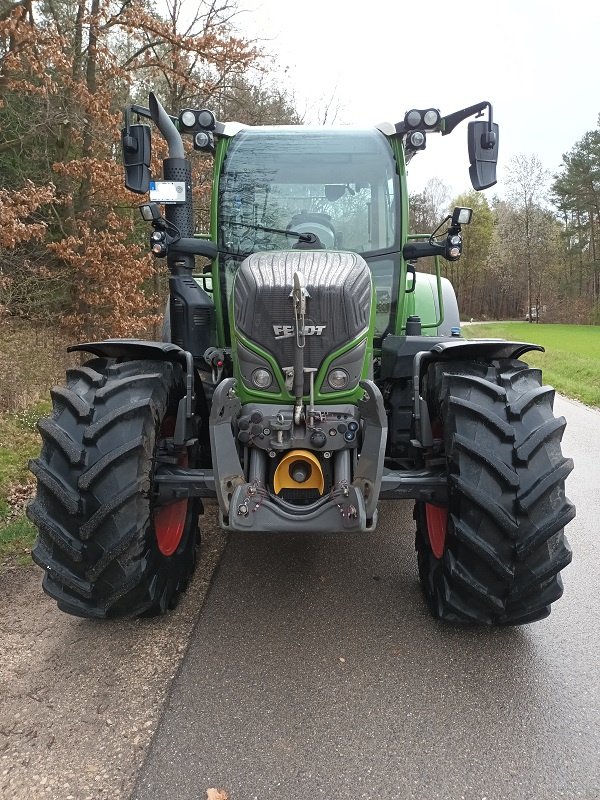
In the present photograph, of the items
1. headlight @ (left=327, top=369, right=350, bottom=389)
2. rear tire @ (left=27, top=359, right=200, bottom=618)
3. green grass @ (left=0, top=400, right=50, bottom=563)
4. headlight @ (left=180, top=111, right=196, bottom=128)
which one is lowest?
green grass @ (left=0, top=400, right=50, bottom=563)

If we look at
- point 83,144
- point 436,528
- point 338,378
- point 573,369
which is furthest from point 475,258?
point 338,378

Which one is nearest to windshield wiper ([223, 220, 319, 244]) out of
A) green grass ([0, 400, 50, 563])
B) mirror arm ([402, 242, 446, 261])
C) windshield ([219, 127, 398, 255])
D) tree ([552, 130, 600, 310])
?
windshield ([219, 127, 398, 255])

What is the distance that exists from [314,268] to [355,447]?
0.86 meters

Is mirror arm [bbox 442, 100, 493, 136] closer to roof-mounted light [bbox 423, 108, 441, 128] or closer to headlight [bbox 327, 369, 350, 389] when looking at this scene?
roof-mounted light [bbox 423, 108, 441, 128]

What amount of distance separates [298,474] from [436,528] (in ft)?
2.86

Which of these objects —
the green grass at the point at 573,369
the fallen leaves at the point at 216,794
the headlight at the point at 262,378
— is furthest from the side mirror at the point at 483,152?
the green grass at the point at 573,369

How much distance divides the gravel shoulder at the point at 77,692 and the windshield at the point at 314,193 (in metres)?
2.24

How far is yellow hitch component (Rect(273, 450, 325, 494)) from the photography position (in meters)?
2.86

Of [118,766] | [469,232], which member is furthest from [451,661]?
[469,232]

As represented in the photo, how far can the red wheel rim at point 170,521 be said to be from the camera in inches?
128

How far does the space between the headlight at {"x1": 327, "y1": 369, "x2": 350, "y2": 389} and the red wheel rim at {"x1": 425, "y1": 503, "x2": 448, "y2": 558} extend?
839 millimetres

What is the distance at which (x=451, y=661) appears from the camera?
279 cm

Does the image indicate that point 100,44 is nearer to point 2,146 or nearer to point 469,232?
point 2,146

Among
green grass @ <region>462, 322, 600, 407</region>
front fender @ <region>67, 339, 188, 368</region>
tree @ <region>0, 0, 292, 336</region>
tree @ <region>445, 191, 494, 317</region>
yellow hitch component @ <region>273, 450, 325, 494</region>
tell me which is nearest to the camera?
yellow hitch component @ <region>273, 450, 325, 494</region>
